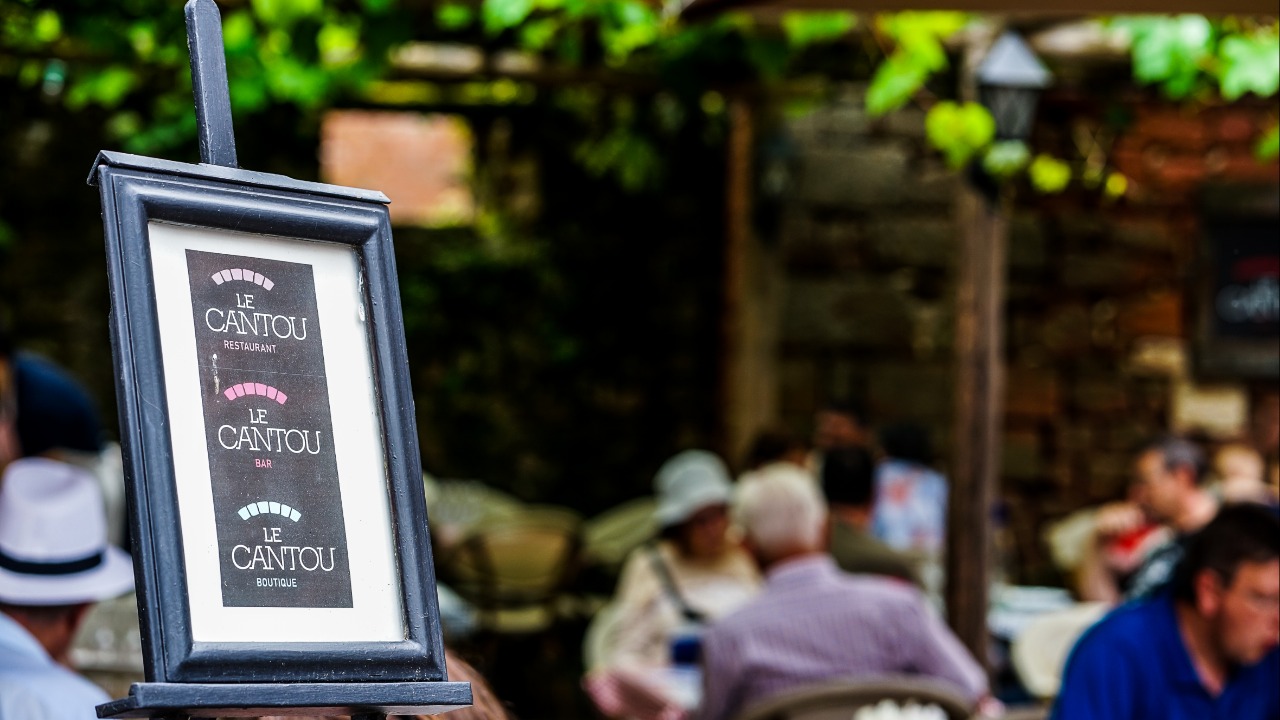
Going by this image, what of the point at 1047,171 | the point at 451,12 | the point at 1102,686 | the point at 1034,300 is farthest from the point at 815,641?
the point at 1034,300

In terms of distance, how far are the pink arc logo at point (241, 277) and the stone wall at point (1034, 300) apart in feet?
22.4

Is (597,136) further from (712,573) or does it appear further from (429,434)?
(712,573)

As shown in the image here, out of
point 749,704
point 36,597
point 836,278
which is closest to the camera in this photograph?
point 36,597

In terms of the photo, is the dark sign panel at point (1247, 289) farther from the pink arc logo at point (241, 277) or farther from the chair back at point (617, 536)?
the pink arc logo at point (241, 277)

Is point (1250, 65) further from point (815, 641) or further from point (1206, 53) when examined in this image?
point (815, 641)

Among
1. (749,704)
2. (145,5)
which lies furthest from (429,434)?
(749,704)

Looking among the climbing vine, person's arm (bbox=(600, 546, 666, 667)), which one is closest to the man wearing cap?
the climbing vine

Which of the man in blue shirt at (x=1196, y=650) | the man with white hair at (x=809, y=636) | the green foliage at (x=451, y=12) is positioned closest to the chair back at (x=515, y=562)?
the green foliage at (x=451, y=12)

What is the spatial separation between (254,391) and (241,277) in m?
0.10

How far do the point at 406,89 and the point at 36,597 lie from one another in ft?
20.8

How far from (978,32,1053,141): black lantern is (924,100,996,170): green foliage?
0.13 feet

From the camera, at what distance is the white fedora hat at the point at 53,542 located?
8.50 feet

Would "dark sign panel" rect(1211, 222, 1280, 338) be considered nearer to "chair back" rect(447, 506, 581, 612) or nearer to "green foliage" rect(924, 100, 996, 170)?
"green foliage" rect(924, 100, 996, 170)

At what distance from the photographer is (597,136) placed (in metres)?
8.86
